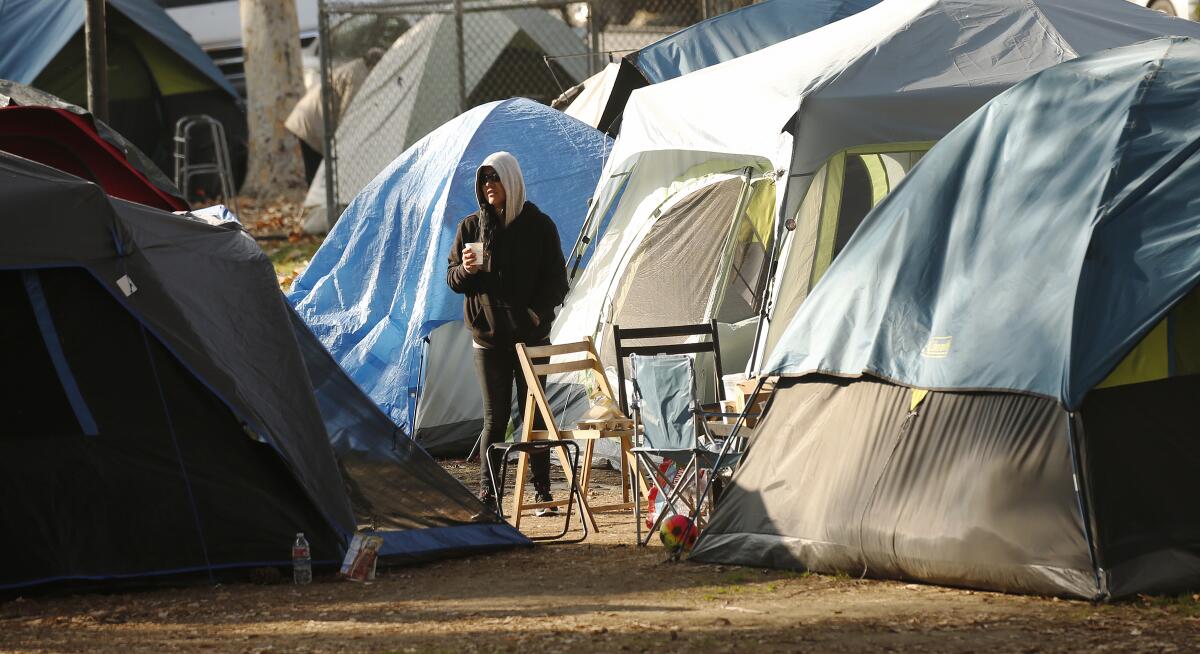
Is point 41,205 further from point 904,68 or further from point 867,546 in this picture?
point 904,68

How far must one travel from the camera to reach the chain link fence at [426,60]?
1561 cm

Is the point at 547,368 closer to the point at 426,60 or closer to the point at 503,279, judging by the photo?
the point at 503,279

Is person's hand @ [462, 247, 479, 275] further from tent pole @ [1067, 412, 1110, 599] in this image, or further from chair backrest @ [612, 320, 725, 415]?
tent pole @ [1067, 412, 1110, 599]

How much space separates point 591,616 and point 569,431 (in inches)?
92.2

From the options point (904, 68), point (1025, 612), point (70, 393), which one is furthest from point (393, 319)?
point (1025, 612)

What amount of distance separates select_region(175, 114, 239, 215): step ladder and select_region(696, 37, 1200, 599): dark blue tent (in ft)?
44.0

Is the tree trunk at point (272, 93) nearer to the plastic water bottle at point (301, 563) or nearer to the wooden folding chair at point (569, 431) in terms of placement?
the wooden folding chair at point (569, 431)

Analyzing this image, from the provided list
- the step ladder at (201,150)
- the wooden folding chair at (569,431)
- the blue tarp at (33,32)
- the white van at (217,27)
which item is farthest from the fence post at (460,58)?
the white van at (217,27)

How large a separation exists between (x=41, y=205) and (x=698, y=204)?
4.81 m

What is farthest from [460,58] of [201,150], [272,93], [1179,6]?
[201,150]

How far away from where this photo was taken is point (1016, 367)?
228 inches

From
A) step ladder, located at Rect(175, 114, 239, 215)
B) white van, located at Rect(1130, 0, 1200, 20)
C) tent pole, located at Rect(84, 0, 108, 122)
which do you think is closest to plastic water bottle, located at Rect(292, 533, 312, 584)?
tent pole, located at Rect(84, 0, 108, 122)

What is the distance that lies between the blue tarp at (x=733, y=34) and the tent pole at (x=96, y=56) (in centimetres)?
411

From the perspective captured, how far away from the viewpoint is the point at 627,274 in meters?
9.93
